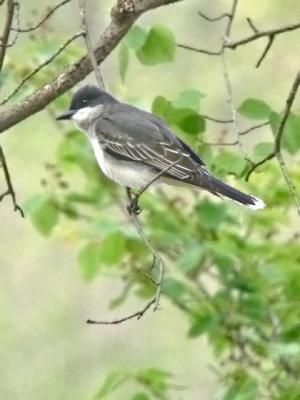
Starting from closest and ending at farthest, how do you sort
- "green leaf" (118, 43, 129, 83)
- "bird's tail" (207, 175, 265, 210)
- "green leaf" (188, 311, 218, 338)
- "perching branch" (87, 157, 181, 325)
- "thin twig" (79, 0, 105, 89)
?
"perching branch" (87, 157, 181, 325), "thin twig" (79, 0, 105, 89), "green leaf" (118, 43, 129, 83), "bird's tail" (207, 175, 265, 210), "green leaf" (188, 311, 218, 338)

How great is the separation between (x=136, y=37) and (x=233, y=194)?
521 millimetres

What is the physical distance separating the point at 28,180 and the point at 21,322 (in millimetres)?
885

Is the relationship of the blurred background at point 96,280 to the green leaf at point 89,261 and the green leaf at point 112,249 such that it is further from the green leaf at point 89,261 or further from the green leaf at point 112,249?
the green leaf at point 112,249

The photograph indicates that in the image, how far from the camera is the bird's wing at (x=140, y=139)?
404cm

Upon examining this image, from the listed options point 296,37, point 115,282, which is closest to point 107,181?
point 115,282

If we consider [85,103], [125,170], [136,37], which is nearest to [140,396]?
[125,170]

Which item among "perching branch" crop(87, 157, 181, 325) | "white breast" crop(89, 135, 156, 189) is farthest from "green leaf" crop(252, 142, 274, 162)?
"white breast" crop(89, 135, 156, 189)

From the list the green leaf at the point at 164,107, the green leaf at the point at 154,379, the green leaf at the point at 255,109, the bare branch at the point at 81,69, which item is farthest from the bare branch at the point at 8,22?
the green leaf at the point at 154,379

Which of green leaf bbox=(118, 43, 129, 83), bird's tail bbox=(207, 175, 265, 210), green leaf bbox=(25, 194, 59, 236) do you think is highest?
green leaf bbox=(118, 43, 129, 83)

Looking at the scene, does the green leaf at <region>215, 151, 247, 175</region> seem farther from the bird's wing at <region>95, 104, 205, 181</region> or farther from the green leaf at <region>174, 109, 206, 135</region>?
the bird's wing at <region>95, 104, 205, 181</region>

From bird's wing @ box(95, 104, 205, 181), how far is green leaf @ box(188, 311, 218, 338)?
1.39ft

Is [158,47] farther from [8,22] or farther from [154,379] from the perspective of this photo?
[154,379]

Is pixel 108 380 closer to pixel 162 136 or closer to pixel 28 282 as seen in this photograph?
pixel 162 136

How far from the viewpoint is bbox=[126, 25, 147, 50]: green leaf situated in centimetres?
341
